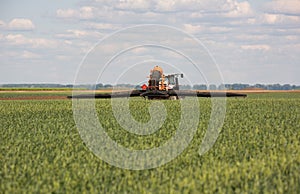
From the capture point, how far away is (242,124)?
26.5m

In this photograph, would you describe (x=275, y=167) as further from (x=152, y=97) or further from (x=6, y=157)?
(x=152, y=97)

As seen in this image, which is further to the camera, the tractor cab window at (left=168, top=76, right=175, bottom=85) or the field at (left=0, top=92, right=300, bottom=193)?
the tractor cab window at (left=168, top=76, right=175, bottom=85)

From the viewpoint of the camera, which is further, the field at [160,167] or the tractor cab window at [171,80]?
the tractor cab window at [171,80]

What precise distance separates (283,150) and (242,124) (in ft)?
28.4

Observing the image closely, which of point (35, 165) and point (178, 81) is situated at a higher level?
point (178, 81)

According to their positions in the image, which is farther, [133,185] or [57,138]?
[57,138]

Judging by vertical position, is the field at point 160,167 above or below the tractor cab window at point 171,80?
below

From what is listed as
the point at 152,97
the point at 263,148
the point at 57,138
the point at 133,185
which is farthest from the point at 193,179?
the point at 152,97

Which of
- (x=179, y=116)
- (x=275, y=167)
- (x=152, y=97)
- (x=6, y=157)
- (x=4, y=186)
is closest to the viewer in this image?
(x=4, y=186)

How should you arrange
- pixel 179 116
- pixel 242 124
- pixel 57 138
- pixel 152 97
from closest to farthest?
pixel 57 138 < pixel 242 124 < pixel 179 116 < pixel 152 97

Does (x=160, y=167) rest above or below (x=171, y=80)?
below

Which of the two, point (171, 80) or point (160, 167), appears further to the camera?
point (171, 80)

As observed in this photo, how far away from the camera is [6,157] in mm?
17141

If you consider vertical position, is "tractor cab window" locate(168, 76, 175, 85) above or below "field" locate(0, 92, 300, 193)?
above
